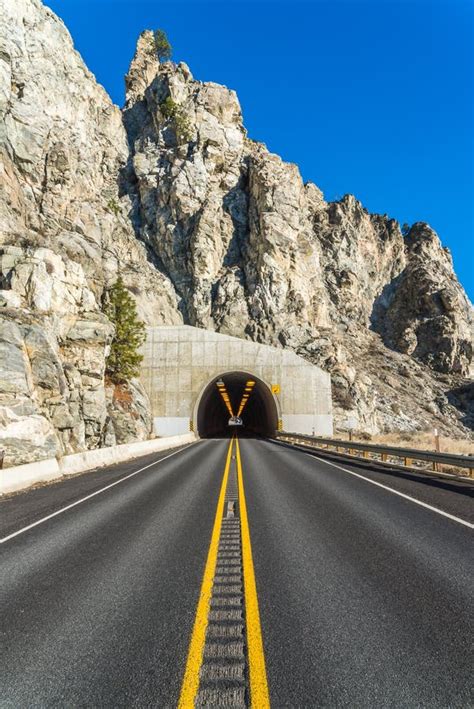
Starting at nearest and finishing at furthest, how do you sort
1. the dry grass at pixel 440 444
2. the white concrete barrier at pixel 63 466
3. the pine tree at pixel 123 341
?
1. the white concrete barrier at pixel 63 466
2. the dry grass at pixel 440 444
3. the pine tree at pixel 123 341

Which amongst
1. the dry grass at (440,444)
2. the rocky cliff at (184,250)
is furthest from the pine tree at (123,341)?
the dry grass at (440,444)

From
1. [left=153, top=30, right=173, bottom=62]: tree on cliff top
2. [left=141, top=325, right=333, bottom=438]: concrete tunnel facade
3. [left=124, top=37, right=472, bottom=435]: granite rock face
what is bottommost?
[left=141, top=325, right=333, bottom=438]: concrete tunnel facade

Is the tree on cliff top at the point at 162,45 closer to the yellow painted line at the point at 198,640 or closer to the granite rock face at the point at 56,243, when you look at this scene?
the granite rock face at the point at 56,243

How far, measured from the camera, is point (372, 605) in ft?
12.8

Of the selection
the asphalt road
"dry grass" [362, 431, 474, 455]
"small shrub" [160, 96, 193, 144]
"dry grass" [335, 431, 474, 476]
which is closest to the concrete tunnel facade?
"dry grass" [335, 431, 474, 476]

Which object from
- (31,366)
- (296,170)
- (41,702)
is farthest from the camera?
(296,170)

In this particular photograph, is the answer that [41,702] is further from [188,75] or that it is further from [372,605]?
[188,75]

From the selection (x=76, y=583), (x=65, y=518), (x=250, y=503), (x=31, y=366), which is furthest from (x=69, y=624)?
(x=31, y=366)

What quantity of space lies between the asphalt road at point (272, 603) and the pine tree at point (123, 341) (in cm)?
3305

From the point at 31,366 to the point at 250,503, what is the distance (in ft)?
59.7

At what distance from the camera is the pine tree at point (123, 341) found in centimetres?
4056

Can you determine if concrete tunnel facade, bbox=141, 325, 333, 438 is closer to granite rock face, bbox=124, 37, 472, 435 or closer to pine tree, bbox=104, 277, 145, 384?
pine tree, bbox=104, 277, 145, 384

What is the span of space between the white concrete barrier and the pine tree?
628 inches

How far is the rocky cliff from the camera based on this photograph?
31469mm
